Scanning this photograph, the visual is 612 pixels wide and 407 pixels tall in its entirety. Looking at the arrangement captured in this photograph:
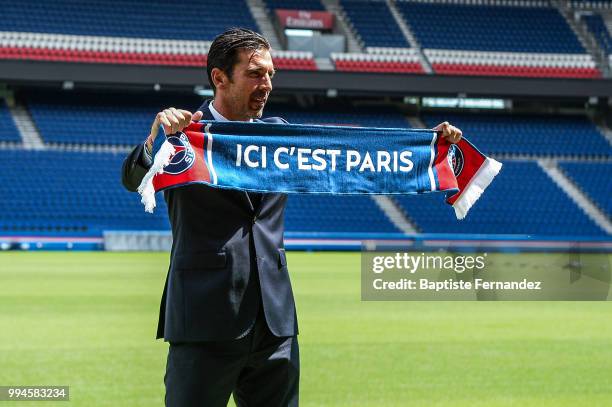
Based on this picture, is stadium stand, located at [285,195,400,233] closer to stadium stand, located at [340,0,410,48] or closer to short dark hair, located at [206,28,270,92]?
stadium stand, located at [340,0,410,48]

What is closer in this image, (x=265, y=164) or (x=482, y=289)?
(x=265, y=164)

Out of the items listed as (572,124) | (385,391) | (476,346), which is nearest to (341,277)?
(476,346)

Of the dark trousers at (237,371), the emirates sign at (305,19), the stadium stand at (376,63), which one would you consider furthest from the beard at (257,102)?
the emirates sign at (305,19)

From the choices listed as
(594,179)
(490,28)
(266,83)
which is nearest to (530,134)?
(594,179)

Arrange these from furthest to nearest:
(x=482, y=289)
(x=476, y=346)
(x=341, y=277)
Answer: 1. (x=341, y=277)
2. (x=482, y=289)
3. (x=476, y=346)

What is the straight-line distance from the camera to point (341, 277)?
21797 mm

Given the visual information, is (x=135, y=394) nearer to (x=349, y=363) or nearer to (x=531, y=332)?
(x=349, y=363)

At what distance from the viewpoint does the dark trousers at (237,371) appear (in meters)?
3.72

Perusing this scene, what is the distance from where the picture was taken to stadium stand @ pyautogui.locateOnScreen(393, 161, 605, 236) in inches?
1483

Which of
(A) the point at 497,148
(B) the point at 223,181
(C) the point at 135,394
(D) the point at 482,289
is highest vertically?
(A) the point at 497,148

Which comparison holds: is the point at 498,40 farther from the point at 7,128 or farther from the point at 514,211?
the point at 7,128

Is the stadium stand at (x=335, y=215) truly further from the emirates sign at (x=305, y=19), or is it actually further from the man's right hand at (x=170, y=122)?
the man's right hand at (x=170, y=122)

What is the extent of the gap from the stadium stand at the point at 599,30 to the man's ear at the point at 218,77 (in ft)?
143

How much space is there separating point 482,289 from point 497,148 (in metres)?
24.3
